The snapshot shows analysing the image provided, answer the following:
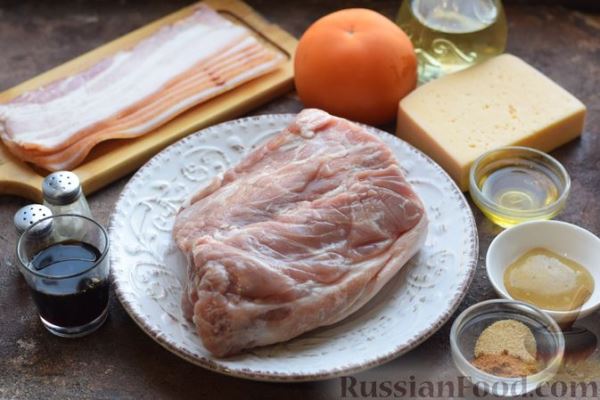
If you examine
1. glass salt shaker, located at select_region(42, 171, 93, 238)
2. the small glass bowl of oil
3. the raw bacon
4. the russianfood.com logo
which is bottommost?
the russianfood.com logo

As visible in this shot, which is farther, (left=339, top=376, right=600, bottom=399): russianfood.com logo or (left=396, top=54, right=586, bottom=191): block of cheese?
(left=396, top=54, right=586, bottom=191): block of cheese

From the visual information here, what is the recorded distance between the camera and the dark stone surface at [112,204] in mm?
1940

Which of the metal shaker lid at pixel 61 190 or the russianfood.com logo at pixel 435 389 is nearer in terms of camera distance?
the russianfood.com logo at pixel 435 389

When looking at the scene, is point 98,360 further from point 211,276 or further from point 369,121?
point 369,121

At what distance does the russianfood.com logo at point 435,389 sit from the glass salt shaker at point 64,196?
0.72m

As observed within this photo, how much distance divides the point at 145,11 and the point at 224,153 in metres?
0.85

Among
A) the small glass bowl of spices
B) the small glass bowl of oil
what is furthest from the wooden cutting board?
the small glass bowl of spices

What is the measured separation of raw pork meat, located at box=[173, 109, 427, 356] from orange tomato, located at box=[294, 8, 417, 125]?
29cm

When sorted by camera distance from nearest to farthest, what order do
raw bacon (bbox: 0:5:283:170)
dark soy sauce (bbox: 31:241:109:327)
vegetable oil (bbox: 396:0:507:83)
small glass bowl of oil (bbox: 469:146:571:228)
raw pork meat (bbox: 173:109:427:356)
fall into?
raw pork meat (bbox: 173:109:427:356) < dark soy sauce (bbox: 31:241:109:327) < small glass bowl of oil (bbox: 469:146:571:228) < raw bacon (bbox: 0:5:283:170) < vegetable oil (bbox: 396:0:507:83)

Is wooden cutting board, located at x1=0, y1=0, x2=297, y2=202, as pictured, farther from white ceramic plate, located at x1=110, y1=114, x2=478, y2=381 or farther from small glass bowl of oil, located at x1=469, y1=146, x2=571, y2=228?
small glass bowl of oil, located at x1=469, y1=146, x2=571, y2=228

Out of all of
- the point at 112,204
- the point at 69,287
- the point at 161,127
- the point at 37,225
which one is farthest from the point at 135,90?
the point at 69,287

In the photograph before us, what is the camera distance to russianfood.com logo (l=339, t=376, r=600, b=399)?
1.92 metres

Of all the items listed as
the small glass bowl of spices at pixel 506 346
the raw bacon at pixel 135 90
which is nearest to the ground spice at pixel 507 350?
the small glass bowl of spices at pixel 506 346

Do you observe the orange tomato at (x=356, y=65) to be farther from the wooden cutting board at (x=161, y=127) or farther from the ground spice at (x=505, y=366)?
the ground spice at (x=505, y=366)
